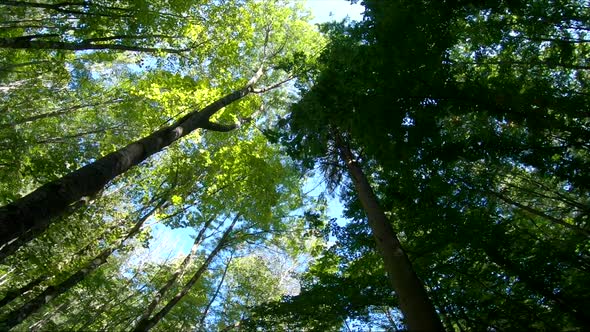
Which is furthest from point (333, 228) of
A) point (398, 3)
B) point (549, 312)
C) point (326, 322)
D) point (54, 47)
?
point (54, 47)

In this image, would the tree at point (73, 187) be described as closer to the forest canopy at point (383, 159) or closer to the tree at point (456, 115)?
the forest canopy at point (383, 159)

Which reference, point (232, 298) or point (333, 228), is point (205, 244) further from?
point (333, 228)

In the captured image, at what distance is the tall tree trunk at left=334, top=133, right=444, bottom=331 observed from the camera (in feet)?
12.8

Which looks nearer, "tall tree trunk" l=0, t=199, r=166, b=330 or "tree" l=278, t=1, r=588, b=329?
"tree" l=278, t=1, r=588, b=329

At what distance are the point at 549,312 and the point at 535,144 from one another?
7.98 feet

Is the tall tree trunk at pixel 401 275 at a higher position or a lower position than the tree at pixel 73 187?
lower

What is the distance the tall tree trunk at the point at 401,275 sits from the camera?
3.89 metres

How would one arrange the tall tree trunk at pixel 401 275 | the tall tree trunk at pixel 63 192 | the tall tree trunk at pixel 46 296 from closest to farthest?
the tall tree trunk at pixel 63 192, the tall tree trunk at pixel 401 275, the tall tree trunk at pixel 46 296

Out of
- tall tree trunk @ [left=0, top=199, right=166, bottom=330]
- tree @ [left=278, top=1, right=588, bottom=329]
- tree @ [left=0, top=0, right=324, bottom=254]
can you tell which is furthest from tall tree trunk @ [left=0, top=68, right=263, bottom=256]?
tall tree trunk @ [left=0, top=199, right=166, bottom=330]

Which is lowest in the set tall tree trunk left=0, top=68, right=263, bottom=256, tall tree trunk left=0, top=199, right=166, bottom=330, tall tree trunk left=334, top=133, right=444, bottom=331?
tall tree trunk left=334, top=133, right=444, bottom=331

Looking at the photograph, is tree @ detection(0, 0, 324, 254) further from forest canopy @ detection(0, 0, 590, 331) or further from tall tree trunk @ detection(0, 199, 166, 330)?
tall tree trunk @ detection(0, 199, 166, 330)

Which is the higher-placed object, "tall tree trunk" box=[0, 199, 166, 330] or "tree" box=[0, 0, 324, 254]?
"tall tree trunk" box=[0, 199, 166, 330]

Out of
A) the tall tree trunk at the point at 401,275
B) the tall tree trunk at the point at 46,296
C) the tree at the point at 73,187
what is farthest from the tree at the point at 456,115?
the tall tree trunk at the point at 46,296

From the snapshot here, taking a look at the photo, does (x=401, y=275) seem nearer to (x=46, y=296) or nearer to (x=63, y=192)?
(x=63, y=192)
